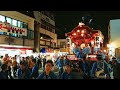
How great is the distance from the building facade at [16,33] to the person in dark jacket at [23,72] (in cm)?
45

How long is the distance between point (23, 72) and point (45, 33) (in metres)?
1.27

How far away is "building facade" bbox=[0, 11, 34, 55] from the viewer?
6453 mm

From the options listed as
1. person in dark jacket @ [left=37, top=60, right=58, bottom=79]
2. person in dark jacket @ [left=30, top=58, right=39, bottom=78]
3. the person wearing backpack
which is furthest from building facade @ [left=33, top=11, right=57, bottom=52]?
the person wearing backpack

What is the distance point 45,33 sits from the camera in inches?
275

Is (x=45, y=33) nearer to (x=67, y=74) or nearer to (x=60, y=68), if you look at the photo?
(x=60, y=68)

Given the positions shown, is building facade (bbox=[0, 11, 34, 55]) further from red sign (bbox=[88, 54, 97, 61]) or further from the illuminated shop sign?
red sign (bbox=[88, 54, 97, 61])

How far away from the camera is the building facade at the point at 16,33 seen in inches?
254

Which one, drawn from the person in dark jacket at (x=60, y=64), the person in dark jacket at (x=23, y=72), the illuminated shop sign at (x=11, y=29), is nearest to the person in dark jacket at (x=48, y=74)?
the person in dark jacket at (x=60, y=64)

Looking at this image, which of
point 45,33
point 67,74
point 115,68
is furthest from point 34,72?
point 115,68

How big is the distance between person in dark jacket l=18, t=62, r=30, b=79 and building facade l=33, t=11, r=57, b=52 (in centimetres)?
66

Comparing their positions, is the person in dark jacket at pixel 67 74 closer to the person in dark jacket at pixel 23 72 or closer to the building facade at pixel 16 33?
the person in dark jacket at pixel 23 72
